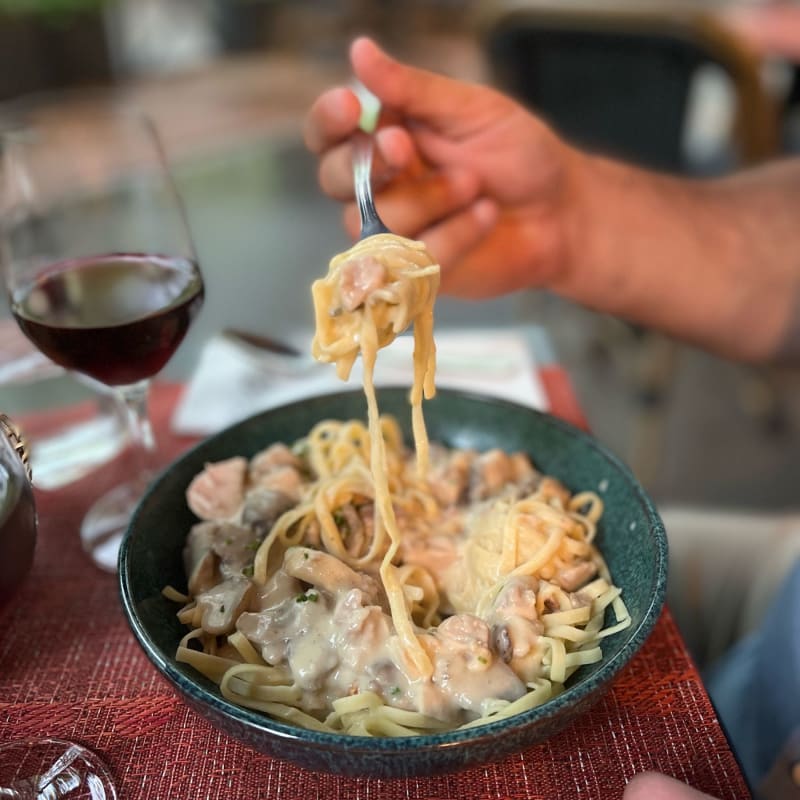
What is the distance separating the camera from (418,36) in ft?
29.8

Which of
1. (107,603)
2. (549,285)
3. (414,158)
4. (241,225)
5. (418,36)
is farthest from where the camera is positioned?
(418,36)

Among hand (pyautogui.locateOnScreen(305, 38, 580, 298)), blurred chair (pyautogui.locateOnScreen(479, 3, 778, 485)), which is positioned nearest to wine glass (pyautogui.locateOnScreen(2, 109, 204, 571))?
hand (pyautogui.locateOnScreen(305, 38, 580, 298))

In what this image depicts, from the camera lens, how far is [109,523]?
108 cm

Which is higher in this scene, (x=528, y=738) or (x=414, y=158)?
(x=414, y=158)

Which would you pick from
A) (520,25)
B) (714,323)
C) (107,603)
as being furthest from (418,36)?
(107,603)

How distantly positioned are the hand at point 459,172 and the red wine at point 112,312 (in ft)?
0.90

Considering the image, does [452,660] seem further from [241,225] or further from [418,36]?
[418,36]

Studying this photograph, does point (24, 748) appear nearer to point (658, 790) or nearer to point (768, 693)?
point (658, 790)

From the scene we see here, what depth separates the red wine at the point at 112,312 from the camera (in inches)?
37.4

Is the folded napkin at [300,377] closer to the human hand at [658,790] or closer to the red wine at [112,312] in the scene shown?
the red wine at [112,312]

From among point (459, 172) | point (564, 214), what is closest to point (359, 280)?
point (459, 172)

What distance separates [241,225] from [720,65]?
2.77m

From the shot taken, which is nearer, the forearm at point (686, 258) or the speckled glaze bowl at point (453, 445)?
the speckled glaze bowl at point (453, 445)

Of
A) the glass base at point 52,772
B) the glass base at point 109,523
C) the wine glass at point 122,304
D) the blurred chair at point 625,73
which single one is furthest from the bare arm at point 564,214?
the blurred chair at point 625,73
